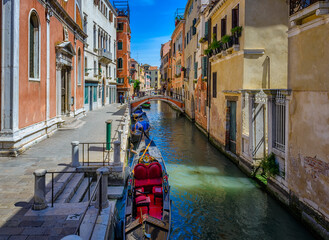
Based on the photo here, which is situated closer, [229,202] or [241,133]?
[229,202]

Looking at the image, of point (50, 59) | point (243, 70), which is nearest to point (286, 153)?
point (243, 70)

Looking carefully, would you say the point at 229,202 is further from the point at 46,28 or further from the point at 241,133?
the point at 46,28

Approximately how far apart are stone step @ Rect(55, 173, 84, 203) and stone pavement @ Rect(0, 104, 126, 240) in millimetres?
546

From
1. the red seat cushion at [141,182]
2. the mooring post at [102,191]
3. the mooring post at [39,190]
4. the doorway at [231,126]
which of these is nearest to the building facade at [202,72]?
the doorway at [231,126]

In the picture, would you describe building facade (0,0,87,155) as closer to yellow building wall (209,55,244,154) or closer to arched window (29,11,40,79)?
arched window (29,11,40,79)

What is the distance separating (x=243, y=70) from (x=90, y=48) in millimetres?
19018

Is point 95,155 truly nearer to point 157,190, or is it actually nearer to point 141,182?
point 141,182

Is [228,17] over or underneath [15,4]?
over

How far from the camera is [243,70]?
37.7 feet

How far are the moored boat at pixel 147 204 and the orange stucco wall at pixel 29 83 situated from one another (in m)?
4.55

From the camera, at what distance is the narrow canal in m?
6.95

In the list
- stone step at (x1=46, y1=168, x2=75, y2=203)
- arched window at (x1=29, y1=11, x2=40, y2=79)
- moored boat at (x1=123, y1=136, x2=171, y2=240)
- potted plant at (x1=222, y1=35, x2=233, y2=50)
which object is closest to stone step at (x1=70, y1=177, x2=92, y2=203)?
stone step at (x1=46, y1=168, x2=75, y2=203)

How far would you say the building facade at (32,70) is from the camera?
349 inches

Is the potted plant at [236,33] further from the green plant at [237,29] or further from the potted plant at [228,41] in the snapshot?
the potted plant at [228,41]
